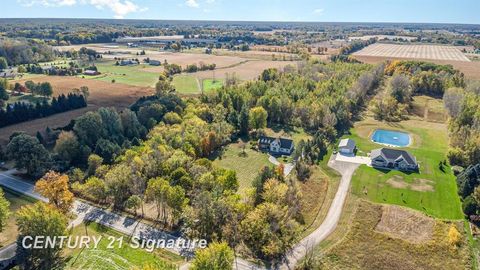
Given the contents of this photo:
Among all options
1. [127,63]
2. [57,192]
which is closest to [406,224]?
[57,192]

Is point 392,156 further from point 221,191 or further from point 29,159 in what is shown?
point 29,159

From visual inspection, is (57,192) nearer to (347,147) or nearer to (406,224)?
(406,224)

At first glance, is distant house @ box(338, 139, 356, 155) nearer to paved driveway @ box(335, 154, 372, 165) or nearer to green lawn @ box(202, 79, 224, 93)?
paved driveway @ box(335, 154, 372, 165)

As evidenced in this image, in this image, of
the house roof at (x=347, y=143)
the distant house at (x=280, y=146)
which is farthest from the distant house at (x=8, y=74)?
the house roof at (x=347, y=143)

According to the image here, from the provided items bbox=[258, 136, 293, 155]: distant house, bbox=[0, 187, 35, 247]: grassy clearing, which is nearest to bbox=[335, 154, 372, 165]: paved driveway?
bbox=[258, 136, 293, 155]: distant house

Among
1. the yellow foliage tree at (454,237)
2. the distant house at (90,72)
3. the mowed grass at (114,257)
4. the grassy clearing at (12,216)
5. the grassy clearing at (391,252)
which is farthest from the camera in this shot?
the distant house at (90,72)

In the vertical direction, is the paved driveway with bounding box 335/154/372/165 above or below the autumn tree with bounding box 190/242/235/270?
below

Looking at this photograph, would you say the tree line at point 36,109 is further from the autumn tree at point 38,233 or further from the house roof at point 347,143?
the house roof at point 347,143
